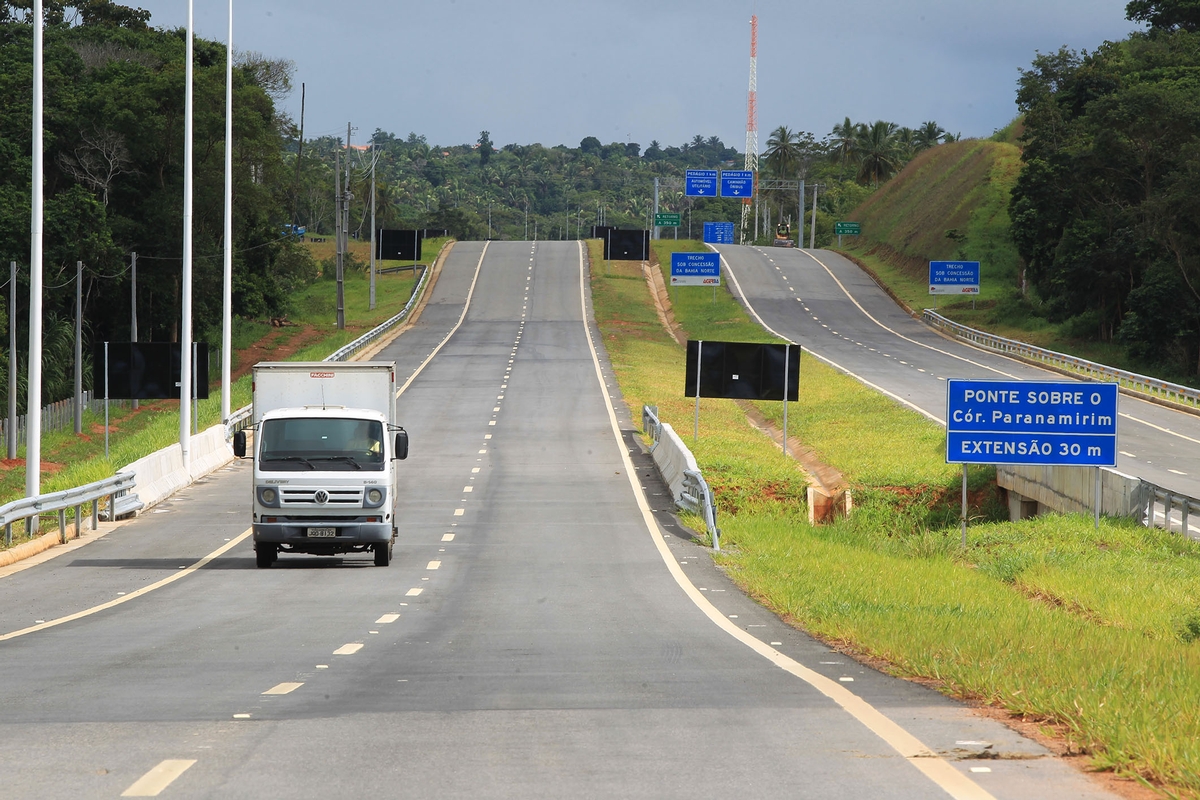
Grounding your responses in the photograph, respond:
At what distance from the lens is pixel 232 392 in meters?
54.2

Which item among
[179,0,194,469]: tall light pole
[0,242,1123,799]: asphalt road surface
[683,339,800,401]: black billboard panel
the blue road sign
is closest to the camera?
[0,242,1123,799]: asphalt road surface

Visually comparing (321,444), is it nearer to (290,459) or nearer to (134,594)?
(290,459)

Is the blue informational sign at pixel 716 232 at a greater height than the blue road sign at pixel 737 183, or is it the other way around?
the blue road sign at pixel 737 183

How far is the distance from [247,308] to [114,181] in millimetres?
10113

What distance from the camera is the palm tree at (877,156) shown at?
181 meters

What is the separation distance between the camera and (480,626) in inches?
556

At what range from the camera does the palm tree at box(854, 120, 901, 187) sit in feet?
595

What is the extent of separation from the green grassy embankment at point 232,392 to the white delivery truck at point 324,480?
5076 millimetres

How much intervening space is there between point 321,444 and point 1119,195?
65.5 metres

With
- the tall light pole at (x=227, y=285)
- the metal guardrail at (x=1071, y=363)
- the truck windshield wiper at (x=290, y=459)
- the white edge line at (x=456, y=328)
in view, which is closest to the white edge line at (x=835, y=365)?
the metal guardrail at (x=1071, y=363)

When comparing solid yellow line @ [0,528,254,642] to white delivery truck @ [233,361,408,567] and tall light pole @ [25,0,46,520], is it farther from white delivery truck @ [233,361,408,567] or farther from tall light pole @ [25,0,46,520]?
tall light pole @ [25,0,46,520]

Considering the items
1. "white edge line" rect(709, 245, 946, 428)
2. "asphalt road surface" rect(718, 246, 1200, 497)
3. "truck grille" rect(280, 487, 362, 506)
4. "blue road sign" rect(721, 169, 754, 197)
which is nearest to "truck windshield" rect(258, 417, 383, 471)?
"truck grille" rect(280, 487, 362, 506)

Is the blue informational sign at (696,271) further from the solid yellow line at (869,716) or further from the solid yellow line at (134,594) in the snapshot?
the solid yellow line at (869,716)

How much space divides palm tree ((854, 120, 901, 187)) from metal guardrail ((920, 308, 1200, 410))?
94.7 m
